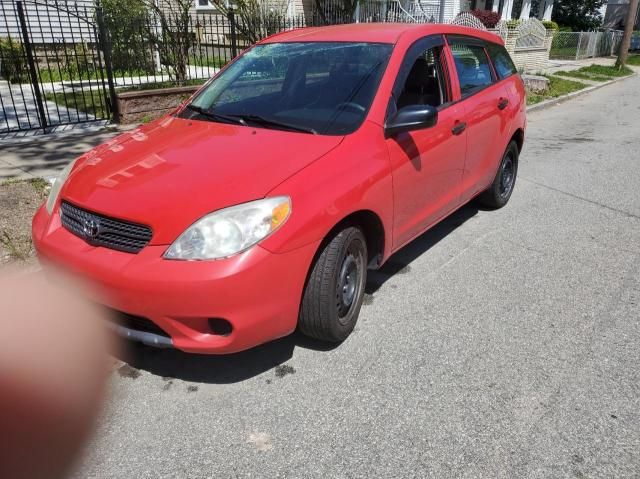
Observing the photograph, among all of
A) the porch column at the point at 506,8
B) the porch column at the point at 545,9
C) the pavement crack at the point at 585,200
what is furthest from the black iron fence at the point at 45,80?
the porch column at the point at 545,9

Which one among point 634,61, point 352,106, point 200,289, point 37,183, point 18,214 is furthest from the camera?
point 634,61

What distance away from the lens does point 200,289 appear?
7.95 feet

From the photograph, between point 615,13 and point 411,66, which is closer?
point 411,66

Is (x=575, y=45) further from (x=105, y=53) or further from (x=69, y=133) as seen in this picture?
(x=69, y=133)

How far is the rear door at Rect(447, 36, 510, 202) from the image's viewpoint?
4.28 meters

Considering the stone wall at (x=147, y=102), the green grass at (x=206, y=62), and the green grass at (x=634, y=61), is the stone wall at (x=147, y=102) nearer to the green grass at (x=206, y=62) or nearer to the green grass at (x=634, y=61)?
the green grass at (x=206, y=62)

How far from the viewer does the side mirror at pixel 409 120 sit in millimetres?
3246

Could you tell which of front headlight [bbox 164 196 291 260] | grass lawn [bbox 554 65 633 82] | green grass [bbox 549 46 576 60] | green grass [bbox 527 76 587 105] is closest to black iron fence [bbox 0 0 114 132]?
front headlight [bbox 164 196 291 260]

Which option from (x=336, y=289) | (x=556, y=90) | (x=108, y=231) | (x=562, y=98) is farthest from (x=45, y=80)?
(x=556, y=90)

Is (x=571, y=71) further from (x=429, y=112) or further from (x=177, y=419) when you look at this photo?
(x=177, y=419)

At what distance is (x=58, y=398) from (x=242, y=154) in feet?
5.28

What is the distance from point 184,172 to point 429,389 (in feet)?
5.71

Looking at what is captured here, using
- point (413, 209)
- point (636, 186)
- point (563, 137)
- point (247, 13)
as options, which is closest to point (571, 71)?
point (563, 137)

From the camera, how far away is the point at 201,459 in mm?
2383
